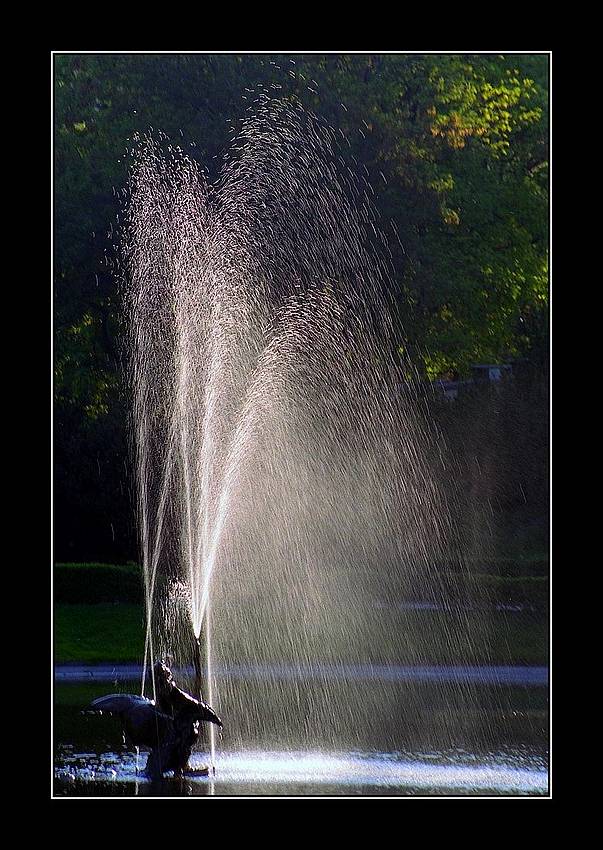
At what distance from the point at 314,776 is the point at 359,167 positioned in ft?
51.9

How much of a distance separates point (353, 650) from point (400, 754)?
31.5 ft

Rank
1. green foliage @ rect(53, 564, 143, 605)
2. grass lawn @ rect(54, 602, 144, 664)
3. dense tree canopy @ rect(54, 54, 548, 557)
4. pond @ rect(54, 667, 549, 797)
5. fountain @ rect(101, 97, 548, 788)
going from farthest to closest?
dense tree canopy @ rect(54, 54, 548, 557)
green foliage @ rect(53, 564, 143, 605)
fountain @ rect(101, 97, 548, 788)
grass lawn @ rect(54, 602, 144, 664)
pond @ rect(54, 667, 549, 797)

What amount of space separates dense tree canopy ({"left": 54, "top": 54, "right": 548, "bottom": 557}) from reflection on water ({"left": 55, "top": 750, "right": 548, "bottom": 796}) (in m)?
13.3

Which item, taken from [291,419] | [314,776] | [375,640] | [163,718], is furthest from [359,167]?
[163,718]

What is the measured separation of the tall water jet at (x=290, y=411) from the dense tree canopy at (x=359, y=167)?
1.62ft

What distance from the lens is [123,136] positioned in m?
25.6

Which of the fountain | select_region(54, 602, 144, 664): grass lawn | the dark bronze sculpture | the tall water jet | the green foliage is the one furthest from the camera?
the green foliage

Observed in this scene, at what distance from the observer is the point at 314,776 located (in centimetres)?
1157

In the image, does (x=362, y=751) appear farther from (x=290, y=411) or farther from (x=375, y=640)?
(x=375, y=640)

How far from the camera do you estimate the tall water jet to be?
22797 millimetres

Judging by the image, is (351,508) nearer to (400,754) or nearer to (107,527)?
(107,527)

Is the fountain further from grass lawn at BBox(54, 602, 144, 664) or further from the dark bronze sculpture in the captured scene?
the dark bronze sculpture

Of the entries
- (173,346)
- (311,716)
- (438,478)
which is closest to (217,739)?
(311,716)

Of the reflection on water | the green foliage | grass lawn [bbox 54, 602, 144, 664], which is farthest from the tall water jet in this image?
the reflection on water
